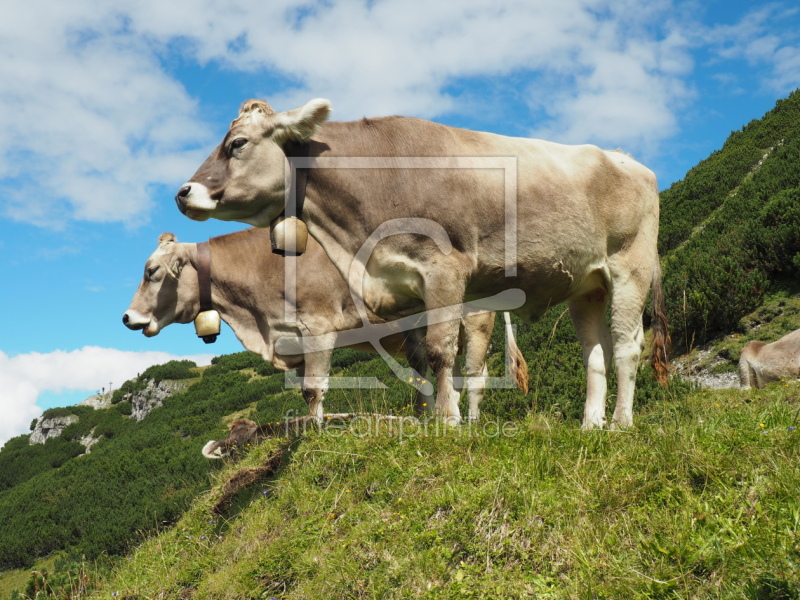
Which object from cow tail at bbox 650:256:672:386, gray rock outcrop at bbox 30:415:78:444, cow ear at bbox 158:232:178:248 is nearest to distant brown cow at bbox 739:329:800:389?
cow tail at bbox 650:256:672:386

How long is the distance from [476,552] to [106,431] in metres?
32.3

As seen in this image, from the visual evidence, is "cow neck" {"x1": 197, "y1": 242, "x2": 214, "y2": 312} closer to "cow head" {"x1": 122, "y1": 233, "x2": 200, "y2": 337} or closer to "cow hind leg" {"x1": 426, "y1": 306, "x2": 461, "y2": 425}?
"cow head" {"x1": 122, "y1": 233, "x2": 200, "y2": 337}

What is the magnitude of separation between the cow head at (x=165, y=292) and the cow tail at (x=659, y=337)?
6149 mm

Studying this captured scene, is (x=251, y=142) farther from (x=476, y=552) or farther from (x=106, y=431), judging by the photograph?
(x=106, y=431)

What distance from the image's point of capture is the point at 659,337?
6762 millimetres

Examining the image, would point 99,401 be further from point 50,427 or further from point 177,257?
point 177,257

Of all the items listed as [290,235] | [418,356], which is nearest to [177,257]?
[418,356]

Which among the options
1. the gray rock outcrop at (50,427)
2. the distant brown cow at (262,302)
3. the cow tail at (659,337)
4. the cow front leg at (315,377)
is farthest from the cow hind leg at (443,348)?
the gray rock outcrop at (50,427)

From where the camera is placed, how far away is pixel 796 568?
2945 mm

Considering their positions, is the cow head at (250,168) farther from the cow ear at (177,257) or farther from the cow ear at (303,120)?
the cow ear at (177,257)

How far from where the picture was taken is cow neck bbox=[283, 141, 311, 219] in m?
5.40

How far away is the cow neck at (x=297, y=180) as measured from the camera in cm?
540

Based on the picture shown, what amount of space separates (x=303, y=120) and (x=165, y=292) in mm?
5276

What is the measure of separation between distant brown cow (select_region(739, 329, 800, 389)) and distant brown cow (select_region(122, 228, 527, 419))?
4.11 metres
